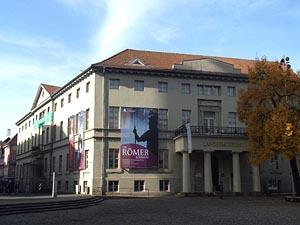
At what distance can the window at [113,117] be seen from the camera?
4462 centimetres

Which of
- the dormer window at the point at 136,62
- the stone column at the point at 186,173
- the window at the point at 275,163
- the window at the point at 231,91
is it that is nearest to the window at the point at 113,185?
the stone column at the point at 186,173

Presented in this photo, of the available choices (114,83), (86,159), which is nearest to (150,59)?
(114,83)

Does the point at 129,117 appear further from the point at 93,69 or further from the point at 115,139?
the point at 93,69

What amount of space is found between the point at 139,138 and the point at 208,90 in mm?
Answer: 9645

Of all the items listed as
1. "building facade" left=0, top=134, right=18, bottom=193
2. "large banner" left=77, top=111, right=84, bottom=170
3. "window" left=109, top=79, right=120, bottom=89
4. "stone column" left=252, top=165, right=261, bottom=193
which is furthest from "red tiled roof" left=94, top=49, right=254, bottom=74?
"building facade" left=0, top=134, right=18, bottom=193

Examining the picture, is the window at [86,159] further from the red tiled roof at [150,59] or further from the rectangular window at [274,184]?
the rectangular window at [274,184]

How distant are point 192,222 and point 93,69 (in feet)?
94.0

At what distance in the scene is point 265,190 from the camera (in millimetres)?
47844

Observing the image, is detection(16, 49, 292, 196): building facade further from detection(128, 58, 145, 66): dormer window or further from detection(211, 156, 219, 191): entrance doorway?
detection(128, 58, 145, 66): dormer window

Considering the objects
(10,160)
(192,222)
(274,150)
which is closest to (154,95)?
(274,150)

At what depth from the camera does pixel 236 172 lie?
43.5m

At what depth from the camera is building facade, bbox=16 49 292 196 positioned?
43438 millimetres

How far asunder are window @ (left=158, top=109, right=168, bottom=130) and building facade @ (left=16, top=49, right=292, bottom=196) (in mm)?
108

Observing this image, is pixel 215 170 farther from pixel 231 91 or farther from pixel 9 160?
pixel 9 160
